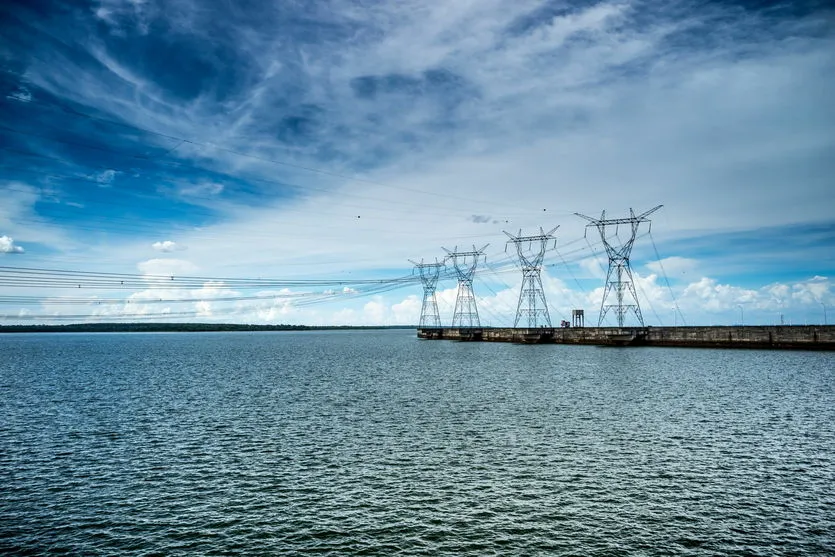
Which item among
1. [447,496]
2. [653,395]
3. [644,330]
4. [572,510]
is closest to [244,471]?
[447,496]

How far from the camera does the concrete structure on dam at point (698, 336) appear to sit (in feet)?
401

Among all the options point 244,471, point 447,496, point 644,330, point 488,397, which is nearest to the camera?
point 447,496

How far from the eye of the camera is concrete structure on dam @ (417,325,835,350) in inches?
4808

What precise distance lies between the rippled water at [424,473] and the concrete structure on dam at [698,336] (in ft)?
248

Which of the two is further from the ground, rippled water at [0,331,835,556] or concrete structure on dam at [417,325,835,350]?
concrete structure on dam at [417,325,835,350]

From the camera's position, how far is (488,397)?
195 feet

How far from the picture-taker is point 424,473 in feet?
101

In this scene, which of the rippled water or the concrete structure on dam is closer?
the rippled water

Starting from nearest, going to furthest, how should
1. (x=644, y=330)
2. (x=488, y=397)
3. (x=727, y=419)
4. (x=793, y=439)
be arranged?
(x=793, y=439) → (x=727, y=419) → (x=488, y=397) → (x=644, y=330)

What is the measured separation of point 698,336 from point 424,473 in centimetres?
13827

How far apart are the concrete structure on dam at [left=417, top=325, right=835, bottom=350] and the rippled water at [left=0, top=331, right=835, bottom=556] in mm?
75599

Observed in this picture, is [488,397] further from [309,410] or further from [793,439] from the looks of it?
[793,439]

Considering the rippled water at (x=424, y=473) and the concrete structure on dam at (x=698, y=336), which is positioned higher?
the concrete structure on dam at (x=698, y=336)

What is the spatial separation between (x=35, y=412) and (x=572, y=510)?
50619 mm
